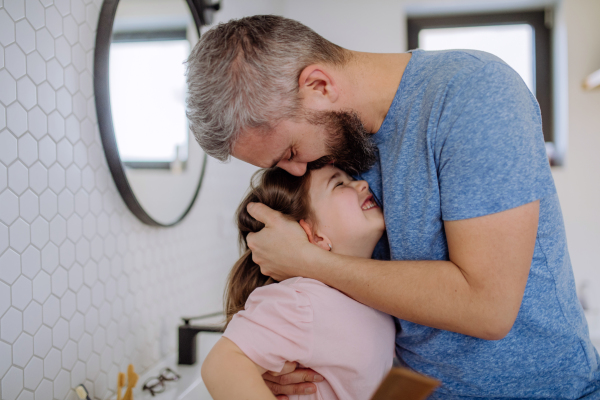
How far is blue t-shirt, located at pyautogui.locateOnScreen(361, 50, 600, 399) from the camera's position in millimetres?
695

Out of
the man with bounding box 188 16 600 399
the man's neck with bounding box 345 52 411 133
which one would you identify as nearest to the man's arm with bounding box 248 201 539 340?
the man with bounding box 188 16 600 399

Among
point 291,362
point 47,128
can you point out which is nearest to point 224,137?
point 47,128

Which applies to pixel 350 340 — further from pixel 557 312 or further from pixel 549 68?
pixel 549 68

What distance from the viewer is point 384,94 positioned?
93 centimetres

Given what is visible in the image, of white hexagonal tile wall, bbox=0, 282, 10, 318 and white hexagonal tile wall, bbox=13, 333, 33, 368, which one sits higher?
white hexagonal tile wall, bbox=0, 282, 10, 318

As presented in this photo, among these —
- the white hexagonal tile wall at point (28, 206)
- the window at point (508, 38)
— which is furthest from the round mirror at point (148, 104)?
the window at point (508, 38)

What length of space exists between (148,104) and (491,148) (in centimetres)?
97

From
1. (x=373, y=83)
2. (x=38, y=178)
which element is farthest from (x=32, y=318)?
(x=373, y=83)

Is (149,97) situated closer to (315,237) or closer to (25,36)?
(25,36)

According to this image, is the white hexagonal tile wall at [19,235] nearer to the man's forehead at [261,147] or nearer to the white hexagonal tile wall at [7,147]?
the white hexagonal tile wall at [7,147]

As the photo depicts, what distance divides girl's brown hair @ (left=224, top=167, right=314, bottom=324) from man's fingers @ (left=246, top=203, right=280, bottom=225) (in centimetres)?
5

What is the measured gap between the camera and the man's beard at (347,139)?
92cm

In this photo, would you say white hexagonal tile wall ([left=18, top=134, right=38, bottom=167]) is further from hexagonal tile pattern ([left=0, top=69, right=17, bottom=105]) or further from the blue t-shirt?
the blue t-shirt

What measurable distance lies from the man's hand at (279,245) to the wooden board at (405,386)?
0.54 m
